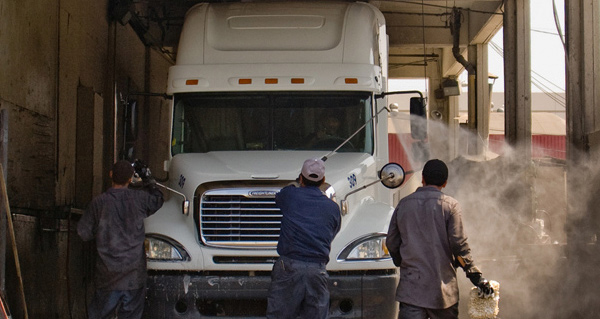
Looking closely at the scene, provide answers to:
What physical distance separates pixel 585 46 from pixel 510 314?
3.62 m

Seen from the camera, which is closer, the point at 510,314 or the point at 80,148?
the point at 510,314

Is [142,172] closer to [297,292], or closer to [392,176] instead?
[297,292]

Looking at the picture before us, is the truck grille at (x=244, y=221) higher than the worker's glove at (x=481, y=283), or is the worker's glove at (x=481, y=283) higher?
the truck grille at (x=244, y=221)

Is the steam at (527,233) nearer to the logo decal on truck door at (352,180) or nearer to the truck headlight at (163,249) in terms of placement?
the logo decal on truck door at (352,180)

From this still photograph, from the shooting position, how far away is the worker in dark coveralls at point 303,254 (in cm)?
679

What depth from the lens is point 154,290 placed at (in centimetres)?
783

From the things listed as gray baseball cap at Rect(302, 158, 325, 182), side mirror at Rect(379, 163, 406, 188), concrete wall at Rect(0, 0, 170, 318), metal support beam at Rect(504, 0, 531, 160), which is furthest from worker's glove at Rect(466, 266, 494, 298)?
metal support beam at Rect(504, 0, 531, 160)

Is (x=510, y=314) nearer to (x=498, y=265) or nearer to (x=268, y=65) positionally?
(x=498, y=265)

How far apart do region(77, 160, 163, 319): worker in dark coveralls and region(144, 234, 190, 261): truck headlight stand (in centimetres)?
17

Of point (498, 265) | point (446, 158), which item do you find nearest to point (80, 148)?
point (498, 265)

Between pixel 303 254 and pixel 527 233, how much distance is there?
31.1ft

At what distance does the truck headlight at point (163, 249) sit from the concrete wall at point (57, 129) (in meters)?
1.26

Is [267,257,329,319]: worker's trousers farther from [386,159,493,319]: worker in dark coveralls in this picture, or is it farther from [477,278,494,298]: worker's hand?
[477,278,494,298]: worker's hand

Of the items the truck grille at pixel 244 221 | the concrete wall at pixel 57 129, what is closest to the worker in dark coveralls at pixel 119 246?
the truck grille at pixel 244 221
